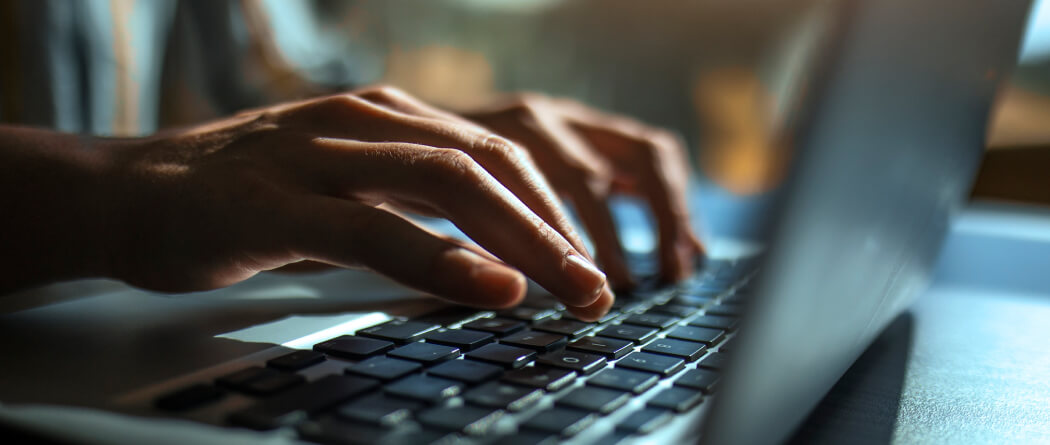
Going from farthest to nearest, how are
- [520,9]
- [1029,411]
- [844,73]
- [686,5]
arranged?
[520,9] → [686,5] → [1029,411] → [844,73]

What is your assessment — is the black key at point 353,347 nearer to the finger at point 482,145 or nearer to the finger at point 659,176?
the finger at point 482,145

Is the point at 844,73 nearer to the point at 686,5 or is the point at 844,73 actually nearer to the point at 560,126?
the point at 560,126

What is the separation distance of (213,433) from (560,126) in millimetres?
638

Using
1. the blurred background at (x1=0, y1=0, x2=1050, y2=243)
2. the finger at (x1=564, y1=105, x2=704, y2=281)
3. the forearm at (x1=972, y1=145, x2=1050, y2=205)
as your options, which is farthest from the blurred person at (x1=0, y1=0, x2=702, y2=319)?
the forearm at (x1=972, y1=145, x2=1050, y2=205)

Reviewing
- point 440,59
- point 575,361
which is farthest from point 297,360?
point 440,59

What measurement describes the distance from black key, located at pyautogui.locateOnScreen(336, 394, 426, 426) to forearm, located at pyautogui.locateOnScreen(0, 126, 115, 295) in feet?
0.87

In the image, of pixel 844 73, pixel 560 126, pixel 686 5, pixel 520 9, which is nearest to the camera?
pixel 844 73

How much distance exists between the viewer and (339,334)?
40cm

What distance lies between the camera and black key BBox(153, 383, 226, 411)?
267 millimetres

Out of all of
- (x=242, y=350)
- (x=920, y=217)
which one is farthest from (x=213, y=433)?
(x=920, y=217)

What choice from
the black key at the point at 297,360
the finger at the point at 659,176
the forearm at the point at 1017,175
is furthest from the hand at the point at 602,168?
the forearm at the point at 1017,175

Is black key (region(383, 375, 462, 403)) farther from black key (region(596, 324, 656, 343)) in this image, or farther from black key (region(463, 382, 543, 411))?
black key (region(596, 324, 656, 343))

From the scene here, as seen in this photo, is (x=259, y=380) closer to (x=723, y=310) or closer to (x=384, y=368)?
(x=384, y=368)

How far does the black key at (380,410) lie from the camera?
26 cm
